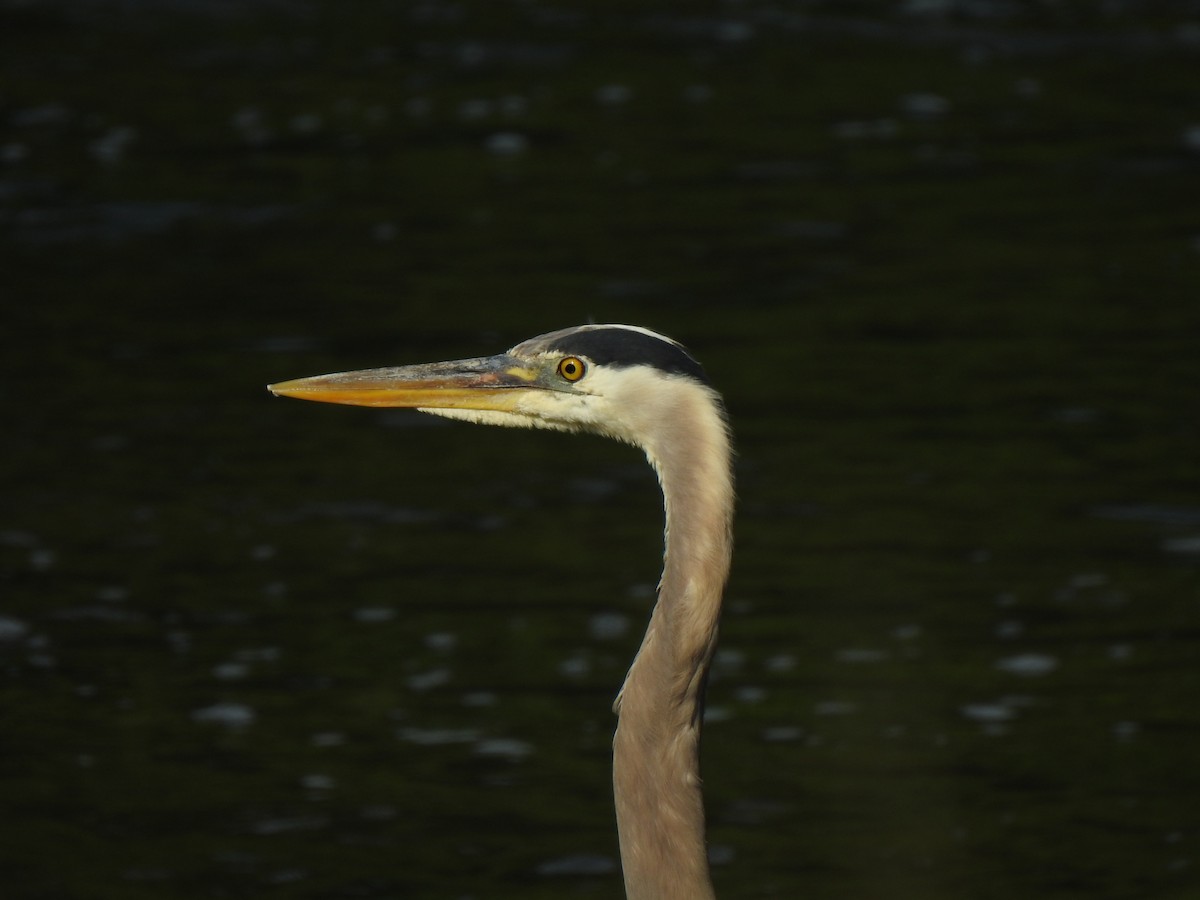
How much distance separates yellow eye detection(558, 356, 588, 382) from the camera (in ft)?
16.3

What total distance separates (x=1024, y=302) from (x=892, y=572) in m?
4.23

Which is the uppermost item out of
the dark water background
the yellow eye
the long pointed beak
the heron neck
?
the yellow eye

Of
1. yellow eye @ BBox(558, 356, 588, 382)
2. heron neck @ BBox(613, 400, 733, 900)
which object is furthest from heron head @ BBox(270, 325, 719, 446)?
heron neck @ BBox(613, 400, 733, 900)

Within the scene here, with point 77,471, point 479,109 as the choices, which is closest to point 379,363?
point 77,471

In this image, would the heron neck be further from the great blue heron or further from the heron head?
the heron head

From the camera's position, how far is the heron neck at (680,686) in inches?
179

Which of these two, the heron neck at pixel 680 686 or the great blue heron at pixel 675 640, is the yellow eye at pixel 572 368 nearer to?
the great blue heron at pixel 675 640

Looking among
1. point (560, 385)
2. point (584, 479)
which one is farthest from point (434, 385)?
point (584, 479)

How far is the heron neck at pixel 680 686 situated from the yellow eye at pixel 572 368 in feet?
1.46

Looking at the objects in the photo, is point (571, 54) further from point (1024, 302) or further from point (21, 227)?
point (1024, 302)

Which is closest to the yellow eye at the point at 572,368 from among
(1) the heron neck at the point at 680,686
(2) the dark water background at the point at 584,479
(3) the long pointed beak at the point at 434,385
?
(3) the long pointed beak at the point at 434,385

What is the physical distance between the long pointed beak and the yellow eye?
0.11m

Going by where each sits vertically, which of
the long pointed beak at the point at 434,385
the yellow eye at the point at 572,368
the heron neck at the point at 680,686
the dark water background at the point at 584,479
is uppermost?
the yellow eye at the point at 572,368

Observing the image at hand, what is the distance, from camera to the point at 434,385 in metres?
5.30
